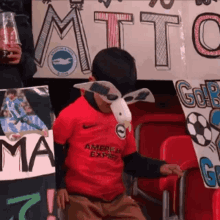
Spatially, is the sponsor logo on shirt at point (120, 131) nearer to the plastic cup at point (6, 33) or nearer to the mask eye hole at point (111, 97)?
the mask eye hole at point (111, 97)

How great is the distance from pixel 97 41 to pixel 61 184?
59 cm

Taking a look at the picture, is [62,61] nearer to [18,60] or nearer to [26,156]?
[18,60]

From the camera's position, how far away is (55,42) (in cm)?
127

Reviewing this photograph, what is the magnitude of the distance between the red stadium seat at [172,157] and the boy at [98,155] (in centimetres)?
15

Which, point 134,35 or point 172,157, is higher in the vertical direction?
point 134,35

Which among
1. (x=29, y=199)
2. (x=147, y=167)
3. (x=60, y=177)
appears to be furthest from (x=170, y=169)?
(x=29, y=199)

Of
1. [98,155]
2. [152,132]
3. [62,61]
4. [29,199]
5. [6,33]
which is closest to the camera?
[29,199]

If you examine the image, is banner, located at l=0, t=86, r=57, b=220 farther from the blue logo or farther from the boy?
the blue logo

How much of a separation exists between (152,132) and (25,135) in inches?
28.8

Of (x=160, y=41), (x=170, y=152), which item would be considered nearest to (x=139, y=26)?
(x=160, y=41)

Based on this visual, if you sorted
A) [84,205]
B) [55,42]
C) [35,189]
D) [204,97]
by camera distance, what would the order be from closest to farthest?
[35,189]
[84,205]
[204,97]
[55,42]

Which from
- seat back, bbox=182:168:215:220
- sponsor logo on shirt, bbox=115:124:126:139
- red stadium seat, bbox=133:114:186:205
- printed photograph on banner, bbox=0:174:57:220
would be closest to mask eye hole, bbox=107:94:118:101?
sponsor logo on shirt, bbox=115:124:126:139

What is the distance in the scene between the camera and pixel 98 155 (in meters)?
0.96

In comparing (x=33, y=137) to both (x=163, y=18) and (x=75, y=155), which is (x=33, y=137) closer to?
(x=75, y=155)
